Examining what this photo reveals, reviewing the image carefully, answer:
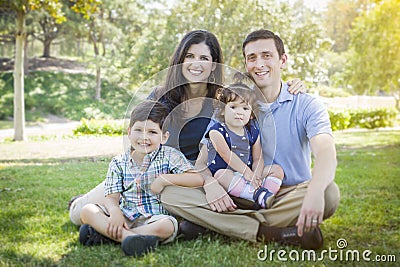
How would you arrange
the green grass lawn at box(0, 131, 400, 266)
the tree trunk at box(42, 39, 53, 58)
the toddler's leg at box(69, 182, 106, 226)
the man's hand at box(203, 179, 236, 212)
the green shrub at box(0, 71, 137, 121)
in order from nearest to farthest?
the green grass lawn at box(0, 131, 400, 266), the man's hand at box(203, 179, 236, 212), the toddler's leg at box(69, 182, 106, 226), the green shrub at box(0, 71, 137, 121), the tree trunk at box(42, 39, 53, 58)

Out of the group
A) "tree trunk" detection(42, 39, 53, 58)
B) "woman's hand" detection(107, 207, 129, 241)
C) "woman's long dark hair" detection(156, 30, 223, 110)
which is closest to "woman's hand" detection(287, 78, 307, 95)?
"woman's long dark hair" detection(156, 30, 223, 110)

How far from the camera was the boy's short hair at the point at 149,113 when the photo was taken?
2371 mm

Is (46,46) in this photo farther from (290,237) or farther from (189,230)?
(290,237)

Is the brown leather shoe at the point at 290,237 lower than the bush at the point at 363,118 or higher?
higher

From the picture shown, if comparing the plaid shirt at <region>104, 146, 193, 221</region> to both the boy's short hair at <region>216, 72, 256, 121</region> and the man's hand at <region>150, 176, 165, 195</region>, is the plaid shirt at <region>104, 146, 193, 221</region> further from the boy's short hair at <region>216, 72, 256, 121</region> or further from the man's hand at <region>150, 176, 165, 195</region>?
the boy's short hair at <region>216, 72, 256, 121</region>

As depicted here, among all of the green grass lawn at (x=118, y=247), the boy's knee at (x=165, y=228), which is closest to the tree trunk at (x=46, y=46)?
the green grass lawn at (x=118, y=247)

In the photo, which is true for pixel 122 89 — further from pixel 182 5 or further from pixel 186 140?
pixel 186 140

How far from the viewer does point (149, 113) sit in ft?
7.78

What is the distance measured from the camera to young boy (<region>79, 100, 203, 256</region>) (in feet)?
7.70

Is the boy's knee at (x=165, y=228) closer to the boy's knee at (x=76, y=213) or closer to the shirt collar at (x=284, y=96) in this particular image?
the boy's knee at (x=76, y=213)

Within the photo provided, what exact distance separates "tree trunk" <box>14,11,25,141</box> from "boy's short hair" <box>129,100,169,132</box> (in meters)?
7.61

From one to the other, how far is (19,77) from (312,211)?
28.3 feet

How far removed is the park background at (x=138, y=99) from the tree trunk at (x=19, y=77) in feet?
0.14

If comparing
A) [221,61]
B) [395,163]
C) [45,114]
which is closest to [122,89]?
[45,114]
